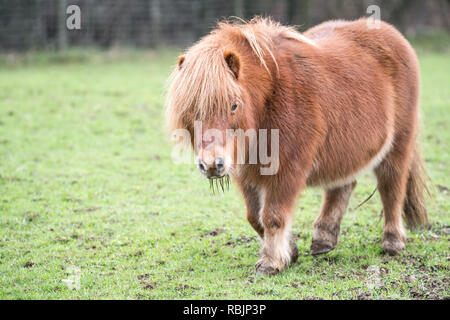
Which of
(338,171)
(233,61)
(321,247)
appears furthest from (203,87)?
(321,247)

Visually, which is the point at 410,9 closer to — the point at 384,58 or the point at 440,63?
the point at 440,63

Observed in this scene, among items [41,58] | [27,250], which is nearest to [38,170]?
[27,250]

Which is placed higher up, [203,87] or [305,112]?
[203,87]

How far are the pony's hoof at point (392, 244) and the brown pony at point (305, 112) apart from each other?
0.5 inches

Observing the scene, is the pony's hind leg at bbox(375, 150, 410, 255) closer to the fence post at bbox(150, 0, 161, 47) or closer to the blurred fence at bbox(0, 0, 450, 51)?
the blurred fence at bbox(0, 0, 450, 51)

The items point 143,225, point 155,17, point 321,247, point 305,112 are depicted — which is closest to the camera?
point 305,112

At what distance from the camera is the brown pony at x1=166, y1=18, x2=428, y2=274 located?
3.84 meters

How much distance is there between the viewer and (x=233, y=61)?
3883mm

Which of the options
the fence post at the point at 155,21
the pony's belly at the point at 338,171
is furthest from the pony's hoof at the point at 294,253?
the fence post at the point at 155,21

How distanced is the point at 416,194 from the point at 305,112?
76.8 inches

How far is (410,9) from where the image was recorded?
1825 centimetres

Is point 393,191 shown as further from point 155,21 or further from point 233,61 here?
point 155,21

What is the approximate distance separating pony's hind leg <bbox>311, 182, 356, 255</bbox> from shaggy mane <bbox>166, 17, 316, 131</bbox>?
1.70m
